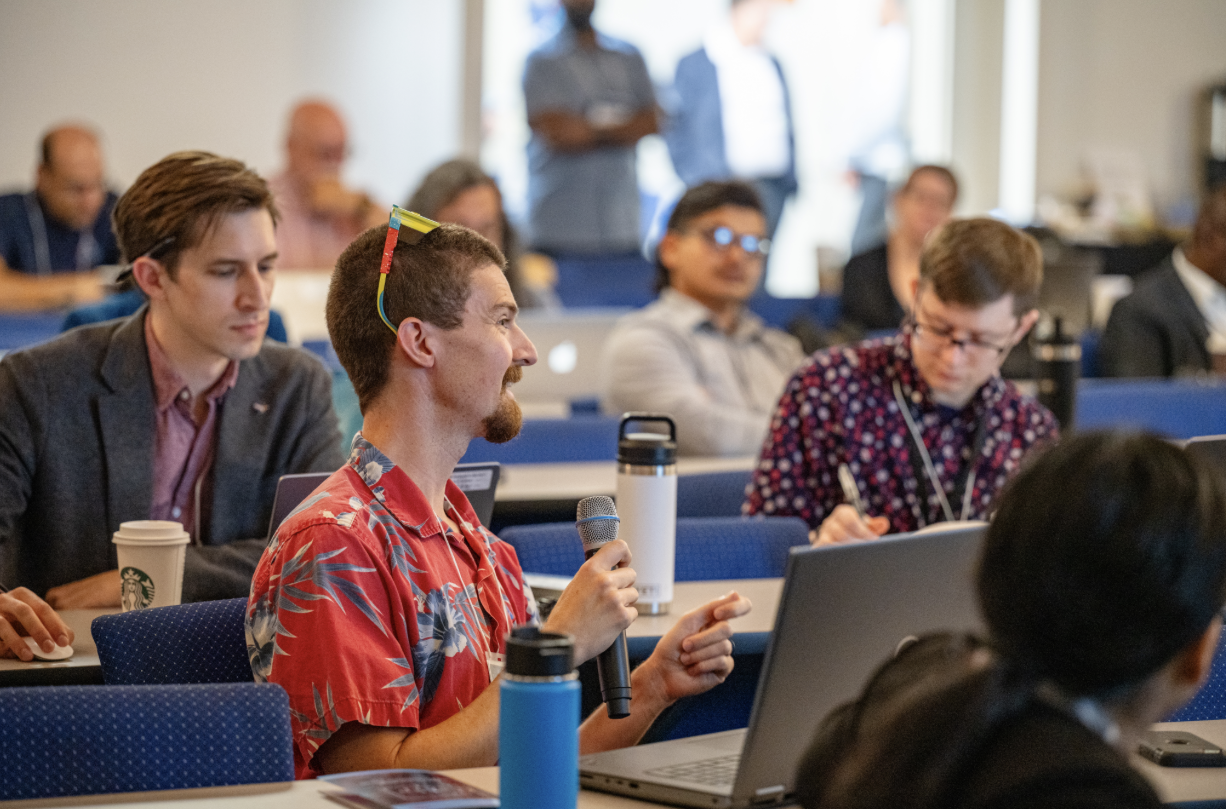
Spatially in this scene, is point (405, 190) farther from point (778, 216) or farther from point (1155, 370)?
point (1155, 370)

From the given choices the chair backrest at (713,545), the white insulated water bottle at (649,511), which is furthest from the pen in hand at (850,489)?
the white insulated water bottle at (649,511)

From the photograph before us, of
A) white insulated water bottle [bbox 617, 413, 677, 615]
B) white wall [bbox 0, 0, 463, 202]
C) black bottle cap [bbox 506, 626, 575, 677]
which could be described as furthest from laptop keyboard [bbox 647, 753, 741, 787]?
white wall [bbox 0, 0, 463, 202]

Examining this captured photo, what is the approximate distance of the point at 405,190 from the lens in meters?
6.87

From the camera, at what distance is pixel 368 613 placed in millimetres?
1459

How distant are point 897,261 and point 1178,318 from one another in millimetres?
1029

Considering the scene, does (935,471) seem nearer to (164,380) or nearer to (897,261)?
(164,380)

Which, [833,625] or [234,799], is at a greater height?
[833,625]

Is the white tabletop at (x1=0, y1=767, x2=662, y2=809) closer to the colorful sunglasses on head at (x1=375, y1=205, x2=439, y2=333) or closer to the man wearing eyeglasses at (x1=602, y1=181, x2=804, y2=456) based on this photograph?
the colorful sunglasses on head at (x1=375, y1=205, x2=439, y2=333)

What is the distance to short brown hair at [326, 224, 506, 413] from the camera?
5.38ft

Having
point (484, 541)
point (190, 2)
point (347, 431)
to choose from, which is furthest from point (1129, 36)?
point (484, 541)

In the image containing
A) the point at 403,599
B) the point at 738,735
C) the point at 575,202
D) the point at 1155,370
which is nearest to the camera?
the point at 403,599

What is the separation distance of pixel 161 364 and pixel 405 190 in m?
4.57

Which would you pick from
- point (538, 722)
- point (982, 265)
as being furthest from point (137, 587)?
point (982, 265)

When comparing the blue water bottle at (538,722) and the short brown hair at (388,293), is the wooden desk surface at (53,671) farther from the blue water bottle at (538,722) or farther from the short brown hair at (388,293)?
the blue water bottle at (538,722)
